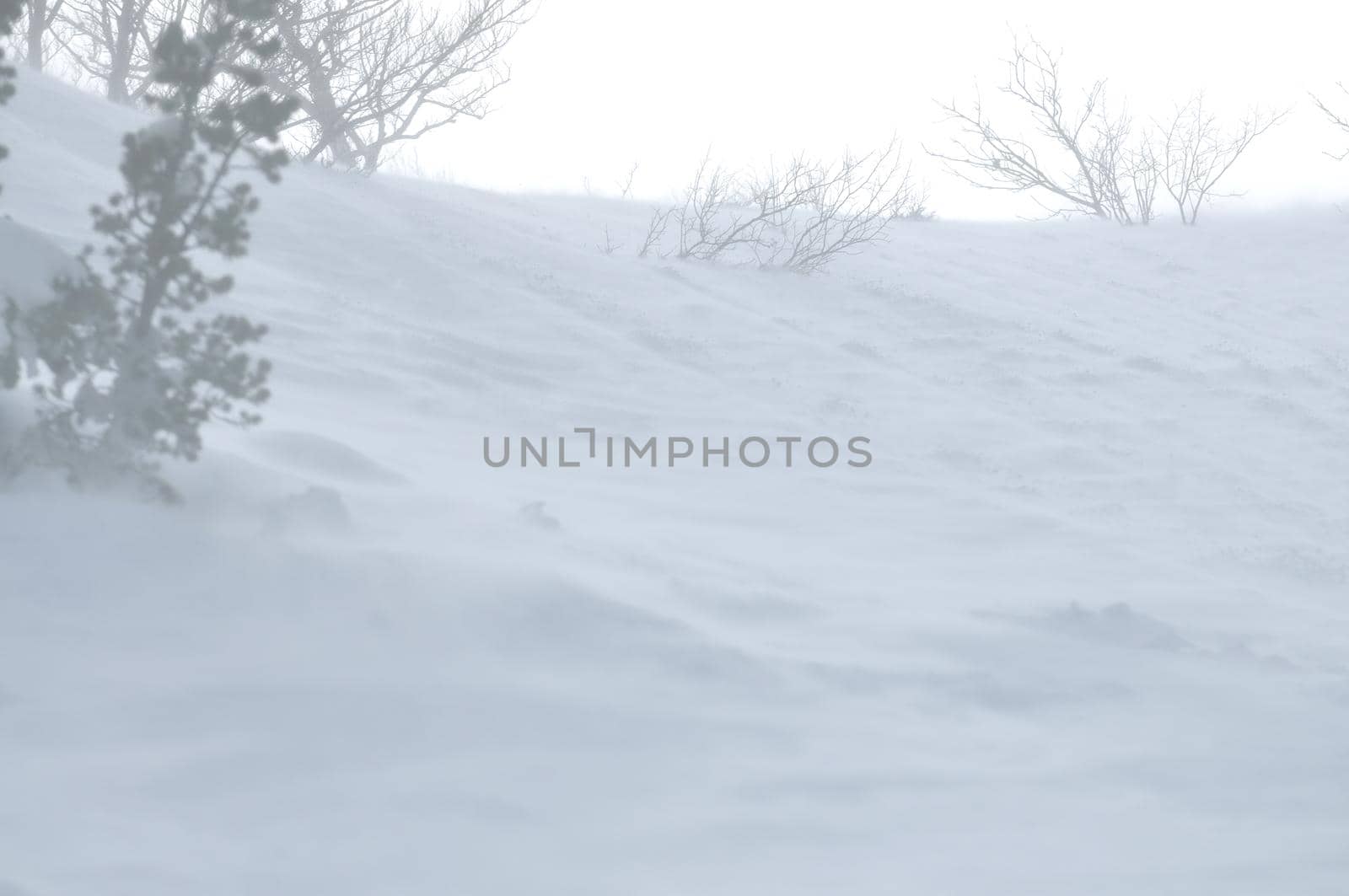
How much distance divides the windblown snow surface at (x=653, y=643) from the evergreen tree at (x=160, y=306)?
207mm

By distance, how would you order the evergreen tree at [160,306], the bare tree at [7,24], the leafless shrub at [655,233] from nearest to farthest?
the bare tree at [7,24]
the evergreen tree at [160,306]
the leafless shrub at [655,233]

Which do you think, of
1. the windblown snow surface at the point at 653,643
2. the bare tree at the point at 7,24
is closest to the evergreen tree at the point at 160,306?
the windblown snow surface at the point at 653,643

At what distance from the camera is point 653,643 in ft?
13.7

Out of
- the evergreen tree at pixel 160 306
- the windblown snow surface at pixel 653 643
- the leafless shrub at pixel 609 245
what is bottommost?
the windblown snow surface at pixel 653 643

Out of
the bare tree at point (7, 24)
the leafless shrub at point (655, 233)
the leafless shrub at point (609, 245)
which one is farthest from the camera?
the leafless shrub at point (655, 233)

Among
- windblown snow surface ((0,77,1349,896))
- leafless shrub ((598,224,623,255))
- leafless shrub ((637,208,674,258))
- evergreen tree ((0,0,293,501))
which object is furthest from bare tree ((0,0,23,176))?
leafless shrub ((637,208,674,258))

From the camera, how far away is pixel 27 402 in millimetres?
4430

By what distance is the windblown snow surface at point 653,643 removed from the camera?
124 inches

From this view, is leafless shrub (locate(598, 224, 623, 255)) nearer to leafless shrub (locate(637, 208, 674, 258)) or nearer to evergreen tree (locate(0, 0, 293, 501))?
leafless shrub (locate(637, 208, 674, 258))

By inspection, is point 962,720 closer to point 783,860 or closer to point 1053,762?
point 1053,762

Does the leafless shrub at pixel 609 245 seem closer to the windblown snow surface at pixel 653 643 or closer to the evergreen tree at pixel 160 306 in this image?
the windblown snow surface at pixel 653 643

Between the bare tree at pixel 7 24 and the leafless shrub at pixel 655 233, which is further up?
the leafless shrub at pixel 655 233

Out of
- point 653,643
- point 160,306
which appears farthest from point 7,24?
point 653,643

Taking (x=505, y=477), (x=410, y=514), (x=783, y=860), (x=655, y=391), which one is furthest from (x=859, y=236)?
(x=783, y=860)
